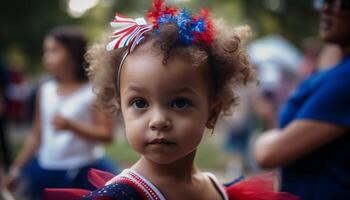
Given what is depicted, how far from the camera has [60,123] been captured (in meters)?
3.79

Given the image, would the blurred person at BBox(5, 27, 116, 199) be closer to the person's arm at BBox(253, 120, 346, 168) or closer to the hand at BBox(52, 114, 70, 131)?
the hand at BBox(52, 114, 70, 131)

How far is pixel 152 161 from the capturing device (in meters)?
1.72

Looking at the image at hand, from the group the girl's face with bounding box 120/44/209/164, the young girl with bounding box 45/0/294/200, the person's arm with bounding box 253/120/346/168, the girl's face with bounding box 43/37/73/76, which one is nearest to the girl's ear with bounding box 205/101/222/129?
the young girl with bounding box 45/0/294/200

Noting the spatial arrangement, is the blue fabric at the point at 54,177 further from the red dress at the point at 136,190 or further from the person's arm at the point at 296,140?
the red dress at the point at 136,190

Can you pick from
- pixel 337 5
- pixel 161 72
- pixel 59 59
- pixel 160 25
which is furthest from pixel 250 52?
pixel 161 72

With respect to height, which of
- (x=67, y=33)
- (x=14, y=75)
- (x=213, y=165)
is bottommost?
(x=213, y=165)

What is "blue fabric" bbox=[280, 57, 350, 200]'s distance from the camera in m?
2.37

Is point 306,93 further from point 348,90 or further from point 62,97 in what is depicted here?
Result: point 62,97

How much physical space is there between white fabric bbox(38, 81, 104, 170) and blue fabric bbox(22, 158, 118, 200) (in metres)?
0.04

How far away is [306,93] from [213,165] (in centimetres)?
780

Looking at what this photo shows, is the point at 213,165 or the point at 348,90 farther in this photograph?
the point at 213,165

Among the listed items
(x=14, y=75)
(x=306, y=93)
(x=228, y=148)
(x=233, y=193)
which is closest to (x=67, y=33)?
(x=306, y=93)

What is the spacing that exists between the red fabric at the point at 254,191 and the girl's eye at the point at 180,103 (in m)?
→ 0.45

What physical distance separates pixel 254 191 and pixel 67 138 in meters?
2.22
